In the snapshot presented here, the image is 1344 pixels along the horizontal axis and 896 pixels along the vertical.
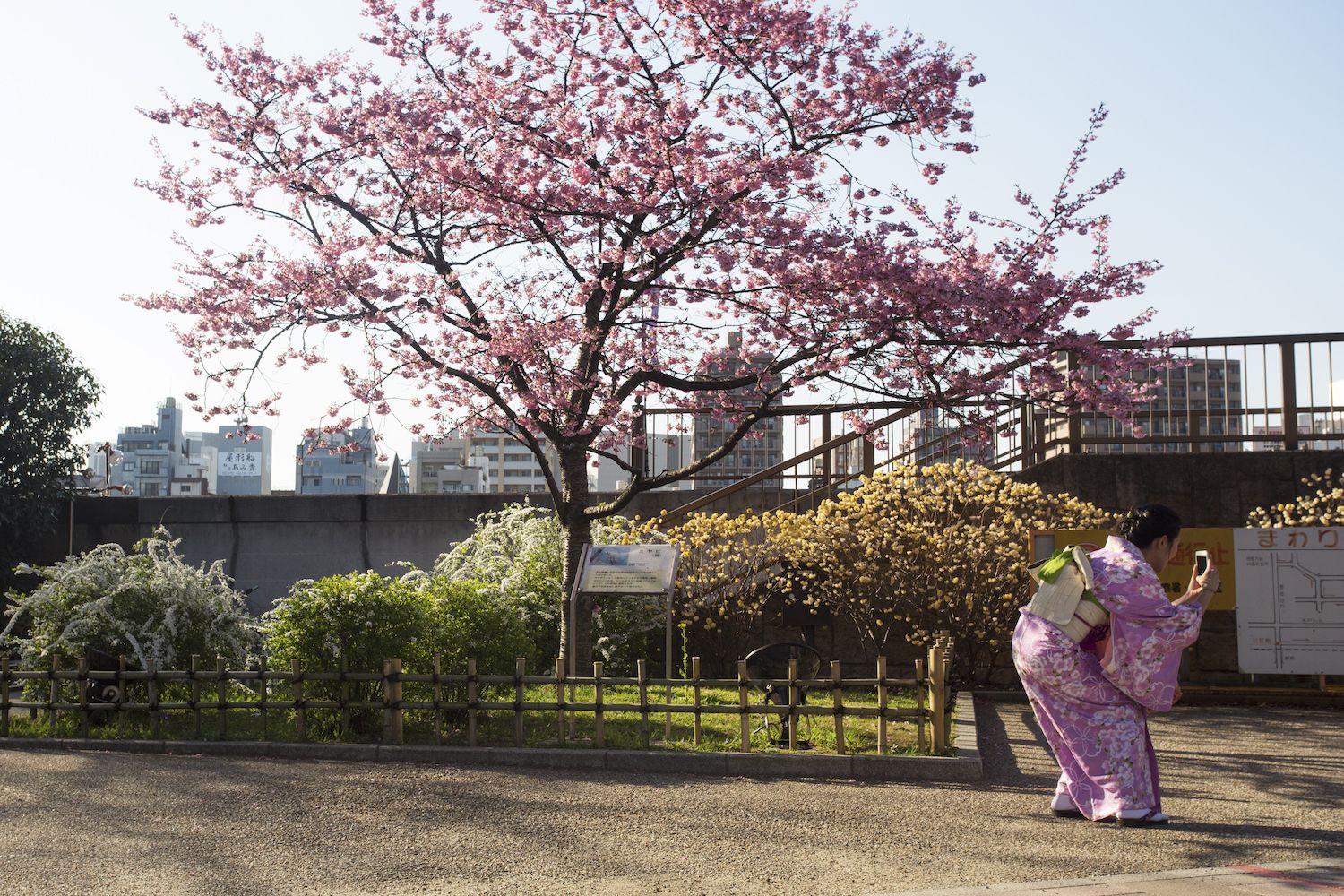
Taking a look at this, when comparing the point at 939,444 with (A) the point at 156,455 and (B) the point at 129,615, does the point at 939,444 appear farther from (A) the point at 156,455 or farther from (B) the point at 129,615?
(A) the point at 156,455

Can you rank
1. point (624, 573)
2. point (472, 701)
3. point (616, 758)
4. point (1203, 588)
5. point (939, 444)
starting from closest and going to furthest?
point (1203, 588) < point (616, 758) < point (472, 701) < point (624, 573) < point (939, 444)

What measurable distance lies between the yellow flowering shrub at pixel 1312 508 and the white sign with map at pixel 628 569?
623 cm

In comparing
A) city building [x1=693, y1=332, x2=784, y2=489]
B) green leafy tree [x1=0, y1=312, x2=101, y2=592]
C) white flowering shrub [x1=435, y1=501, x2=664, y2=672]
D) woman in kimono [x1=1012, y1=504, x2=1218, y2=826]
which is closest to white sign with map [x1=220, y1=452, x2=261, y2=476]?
green leafy tree [x1=0, y1=312, x2=101, y2=592]

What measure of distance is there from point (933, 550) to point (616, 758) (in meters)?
4.95

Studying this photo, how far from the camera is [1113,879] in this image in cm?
531

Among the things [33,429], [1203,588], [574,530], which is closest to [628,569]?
[574,530]

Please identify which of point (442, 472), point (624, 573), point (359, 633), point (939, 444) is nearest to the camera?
point (359, 633)

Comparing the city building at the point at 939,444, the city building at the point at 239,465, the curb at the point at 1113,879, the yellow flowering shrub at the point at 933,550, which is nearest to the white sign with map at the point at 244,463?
the city building at the point at 239,465

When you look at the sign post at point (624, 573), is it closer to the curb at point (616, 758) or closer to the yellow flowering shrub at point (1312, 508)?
the curb at point (616, 758)

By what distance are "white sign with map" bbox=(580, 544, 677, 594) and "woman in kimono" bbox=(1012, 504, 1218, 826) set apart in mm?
4445

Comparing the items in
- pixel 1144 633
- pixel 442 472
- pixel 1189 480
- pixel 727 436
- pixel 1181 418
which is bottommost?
pixel 1144 633

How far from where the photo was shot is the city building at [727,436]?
474 inches

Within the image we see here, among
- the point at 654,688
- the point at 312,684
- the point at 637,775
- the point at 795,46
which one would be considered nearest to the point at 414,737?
the point at 312,684

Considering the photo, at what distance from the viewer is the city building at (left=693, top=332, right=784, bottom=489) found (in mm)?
12035
